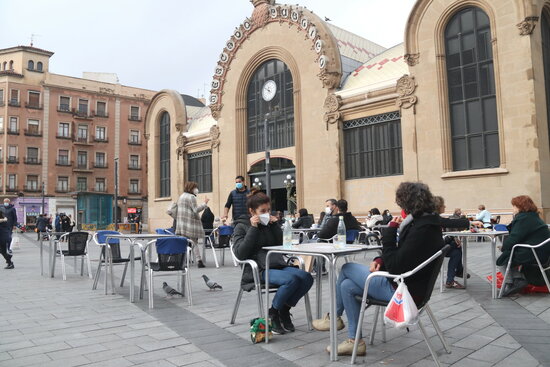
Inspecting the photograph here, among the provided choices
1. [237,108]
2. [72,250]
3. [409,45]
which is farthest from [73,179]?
[72,250]

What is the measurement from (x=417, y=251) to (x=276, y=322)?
1.77m

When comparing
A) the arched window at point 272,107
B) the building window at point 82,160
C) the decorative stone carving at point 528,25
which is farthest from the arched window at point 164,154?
the decorative stone carving at point 528,25

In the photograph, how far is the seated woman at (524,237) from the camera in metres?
6.31

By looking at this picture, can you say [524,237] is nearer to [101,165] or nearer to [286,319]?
[286,319]

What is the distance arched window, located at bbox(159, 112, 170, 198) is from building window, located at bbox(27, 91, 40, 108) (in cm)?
2196

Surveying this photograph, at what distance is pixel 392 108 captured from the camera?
2122cm

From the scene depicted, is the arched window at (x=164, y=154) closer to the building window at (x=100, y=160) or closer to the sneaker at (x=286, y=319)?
the building window at (x=100, y=160)

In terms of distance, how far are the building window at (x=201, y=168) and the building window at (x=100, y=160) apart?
25428 mm

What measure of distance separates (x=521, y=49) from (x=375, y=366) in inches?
680

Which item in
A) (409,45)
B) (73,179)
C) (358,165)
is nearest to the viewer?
(409,45)

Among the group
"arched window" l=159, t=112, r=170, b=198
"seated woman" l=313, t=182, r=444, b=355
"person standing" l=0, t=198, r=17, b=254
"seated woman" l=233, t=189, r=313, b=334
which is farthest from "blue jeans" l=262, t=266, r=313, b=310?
"arched window" l=159, t=112, r=170, b=198

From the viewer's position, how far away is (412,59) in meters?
20.4

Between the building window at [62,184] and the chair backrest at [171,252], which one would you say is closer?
the chair backrest at [171,252]

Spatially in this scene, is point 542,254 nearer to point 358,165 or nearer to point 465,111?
point 465,111
